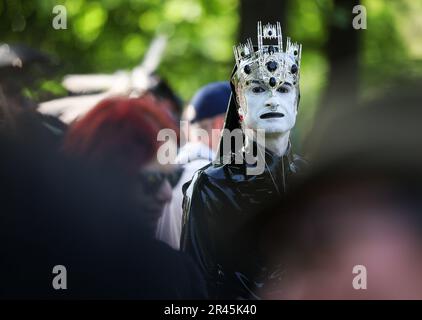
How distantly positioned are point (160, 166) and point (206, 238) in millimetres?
418

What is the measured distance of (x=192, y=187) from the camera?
349cm

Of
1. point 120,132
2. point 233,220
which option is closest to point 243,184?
point 233,220

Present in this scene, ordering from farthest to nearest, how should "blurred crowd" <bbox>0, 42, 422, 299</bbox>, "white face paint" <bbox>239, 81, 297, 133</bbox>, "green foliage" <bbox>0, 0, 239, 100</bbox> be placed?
"green foliage" <bbox>0, 0, 239, 100</bbox> → "blurred crowd" <bbox>0, 42, 422, 299</bbox> → "white face paint" <bbox>239, 81, 297, 133</bbox>

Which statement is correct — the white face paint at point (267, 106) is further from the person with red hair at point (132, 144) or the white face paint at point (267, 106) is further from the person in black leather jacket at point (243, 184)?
the person with red hair at point (132, 144)

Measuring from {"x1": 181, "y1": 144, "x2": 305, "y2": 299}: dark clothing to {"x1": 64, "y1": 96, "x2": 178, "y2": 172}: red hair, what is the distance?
0.34m

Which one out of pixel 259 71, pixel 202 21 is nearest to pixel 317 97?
pixel 259 71

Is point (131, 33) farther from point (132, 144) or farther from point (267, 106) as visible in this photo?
point (267, 106)

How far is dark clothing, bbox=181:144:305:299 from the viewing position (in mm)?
3434

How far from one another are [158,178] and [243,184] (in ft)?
1.38

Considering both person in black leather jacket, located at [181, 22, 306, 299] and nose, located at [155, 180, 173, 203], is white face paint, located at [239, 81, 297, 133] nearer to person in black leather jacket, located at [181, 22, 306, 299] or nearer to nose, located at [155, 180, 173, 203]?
person in black leather jacket, located at [181, 22, 306, 299]

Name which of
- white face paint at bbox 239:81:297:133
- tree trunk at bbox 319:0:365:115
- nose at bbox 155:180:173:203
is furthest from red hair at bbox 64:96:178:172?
tree trunk at bbox 319:0:365:115

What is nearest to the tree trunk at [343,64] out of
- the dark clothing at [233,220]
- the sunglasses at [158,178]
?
the dark clothing at [233,220]

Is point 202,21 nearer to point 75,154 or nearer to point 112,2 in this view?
point 112,2

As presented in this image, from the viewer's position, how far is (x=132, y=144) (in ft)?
11.8
